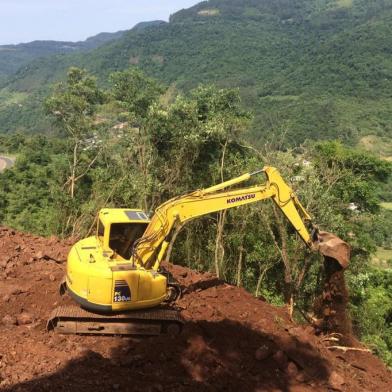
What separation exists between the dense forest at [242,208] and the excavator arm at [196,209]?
509 cm

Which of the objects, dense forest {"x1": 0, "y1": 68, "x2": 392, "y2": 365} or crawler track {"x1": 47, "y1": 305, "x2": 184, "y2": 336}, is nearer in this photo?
crawler track {"x1": 47, "y1": 305, "x2": 184, "y2": 336}

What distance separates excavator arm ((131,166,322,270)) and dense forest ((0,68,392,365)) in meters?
5.09

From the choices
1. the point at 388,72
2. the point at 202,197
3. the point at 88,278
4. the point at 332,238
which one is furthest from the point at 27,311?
the point at 388,72

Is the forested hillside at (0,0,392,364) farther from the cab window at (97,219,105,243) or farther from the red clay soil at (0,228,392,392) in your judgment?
the cab window at (97,219,105,243)

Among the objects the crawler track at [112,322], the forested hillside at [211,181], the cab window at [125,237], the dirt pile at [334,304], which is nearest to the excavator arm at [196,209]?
the cab window at [125,237]

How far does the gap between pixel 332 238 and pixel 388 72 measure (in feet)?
457

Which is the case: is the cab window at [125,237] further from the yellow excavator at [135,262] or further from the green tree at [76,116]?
the green tree at [76,116]

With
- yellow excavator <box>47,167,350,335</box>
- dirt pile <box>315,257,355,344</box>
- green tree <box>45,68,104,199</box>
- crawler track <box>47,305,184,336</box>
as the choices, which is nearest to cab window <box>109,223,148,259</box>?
yellow excavator <box>47,167,350,335</box>

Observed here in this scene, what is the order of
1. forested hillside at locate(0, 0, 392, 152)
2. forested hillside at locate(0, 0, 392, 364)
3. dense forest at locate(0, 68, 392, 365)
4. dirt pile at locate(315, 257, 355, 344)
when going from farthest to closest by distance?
forested hillside at locate(0, 0, 392, 152), forested hillside at locate(0, 0, 392, 364), dense forest at locate(0, 68, 392, 365), dirt pile at locate(315, 257, 355, 344)

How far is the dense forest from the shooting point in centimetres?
1681

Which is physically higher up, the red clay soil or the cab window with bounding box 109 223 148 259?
the cab window with bounding box 109 223 148 259

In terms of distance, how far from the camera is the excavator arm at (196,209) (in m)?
9.11

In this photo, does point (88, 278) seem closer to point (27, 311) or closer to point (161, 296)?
point (161, 296)

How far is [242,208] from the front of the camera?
56.9ft
